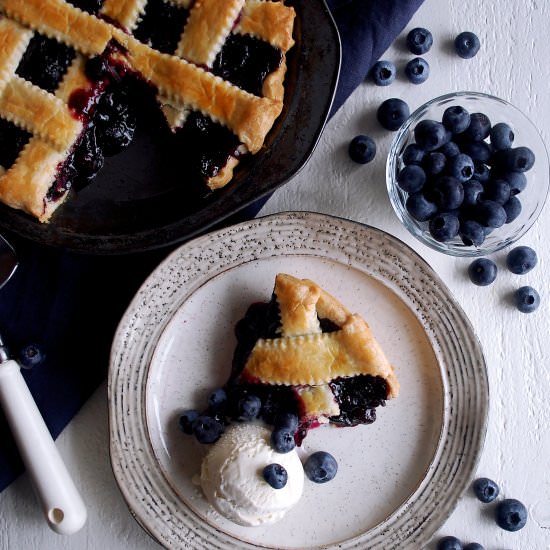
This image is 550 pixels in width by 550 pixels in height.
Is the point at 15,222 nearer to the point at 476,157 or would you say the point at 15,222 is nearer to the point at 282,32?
the point at 282,32

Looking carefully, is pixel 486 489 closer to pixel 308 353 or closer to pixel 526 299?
pixel 526 299

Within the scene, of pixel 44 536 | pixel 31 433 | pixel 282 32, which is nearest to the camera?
pixel 282 32

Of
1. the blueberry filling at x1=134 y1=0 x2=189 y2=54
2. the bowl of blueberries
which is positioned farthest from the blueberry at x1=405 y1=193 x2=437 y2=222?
the blueberry filling at x1=134 y1=0 x2=189 y2=54

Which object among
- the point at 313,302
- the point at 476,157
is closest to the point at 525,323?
the point at 476,157

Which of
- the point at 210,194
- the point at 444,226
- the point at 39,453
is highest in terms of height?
the point at 444,226

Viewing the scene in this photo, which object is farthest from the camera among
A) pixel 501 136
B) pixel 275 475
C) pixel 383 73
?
pixel 383 73

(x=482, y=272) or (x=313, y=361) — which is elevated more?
(x=482, y=272)

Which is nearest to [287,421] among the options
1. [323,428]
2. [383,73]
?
[323,428]
